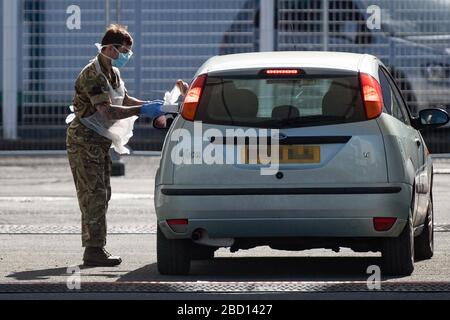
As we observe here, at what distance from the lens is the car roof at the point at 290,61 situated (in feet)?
35.4

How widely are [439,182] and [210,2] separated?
907 cm

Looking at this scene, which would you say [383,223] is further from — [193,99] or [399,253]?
[193,99]

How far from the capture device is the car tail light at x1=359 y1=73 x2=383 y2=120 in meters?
10.6

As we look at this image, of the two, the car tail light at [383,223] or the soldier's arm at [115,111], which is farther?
the soldier's arm at [115,111]

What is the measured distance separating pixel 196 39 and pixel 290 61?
64.8ft

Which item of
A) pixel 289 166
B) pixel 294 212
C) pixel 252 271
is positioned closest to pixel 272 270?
pixel 252 271

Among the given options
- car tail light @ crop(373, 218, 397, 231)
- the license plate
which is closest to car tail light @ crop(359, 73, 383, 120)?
the license plate

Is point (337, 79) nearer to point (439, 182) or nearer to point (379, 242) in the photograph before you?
point (379, 242)

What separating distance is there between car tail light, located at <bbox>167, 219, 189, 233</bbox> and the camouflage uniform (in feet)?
5.11

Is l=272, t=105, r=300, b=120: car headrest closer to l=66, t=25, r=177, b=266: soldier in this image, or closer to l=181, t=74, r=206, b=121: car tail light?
l=181, t=74, r=206, b=121: car tail light

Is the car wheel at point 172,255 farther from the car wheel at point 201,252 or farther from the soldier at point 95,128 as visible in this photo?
the soldier at point 95,128

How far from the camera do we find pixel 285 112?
34.7 ft

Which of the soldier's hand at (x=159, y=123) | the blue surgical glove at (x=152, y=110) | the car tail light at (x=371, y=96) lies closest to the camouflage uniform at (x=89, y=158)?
the blue surgical glove at (x=152, y=110)

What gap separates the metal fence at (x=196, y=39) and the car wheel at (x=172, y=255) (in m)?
18.6
